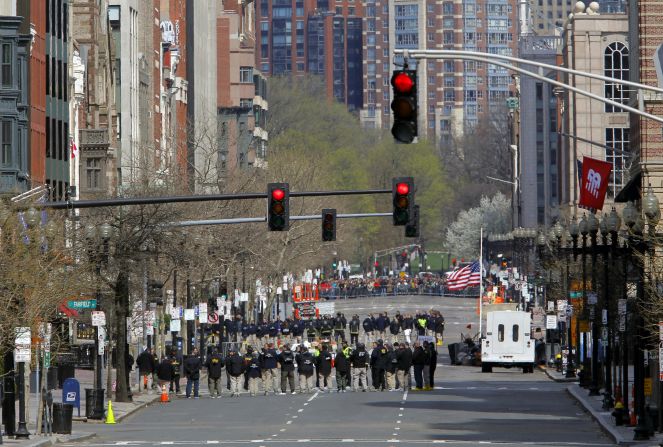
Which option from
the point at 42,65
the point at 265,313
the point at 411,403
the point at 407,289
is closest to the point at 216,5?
the point at 407,289

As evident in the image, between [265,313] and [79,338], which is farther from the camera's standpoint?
[265,313]

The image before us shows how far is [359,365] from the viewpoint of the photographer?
66062 mm

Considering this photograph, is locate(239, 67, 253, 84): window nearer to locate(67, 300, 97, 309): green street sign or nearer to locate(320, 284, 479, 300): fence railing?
locate(320, 284, 479, 300): fence railing

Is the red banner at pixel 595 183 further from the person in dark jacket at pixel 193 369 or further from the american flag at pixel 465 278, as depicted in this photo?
the american flag at pixel 465 278

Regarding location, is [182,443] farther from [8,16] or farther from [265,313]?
[265,313]

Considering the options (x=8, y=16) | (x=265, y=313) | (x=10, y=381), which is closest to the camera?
Answer: (x=10, y=381)

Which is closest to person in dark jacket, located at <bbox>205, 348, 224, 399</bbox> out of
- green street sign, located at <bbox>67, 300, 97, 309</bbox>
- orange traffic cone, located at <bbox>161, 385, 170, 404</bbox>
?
orange traffic cone, located at <bbox>161, 385, 170, 404</bbox>

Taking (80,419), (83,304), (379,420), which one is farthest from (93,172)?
(379,420)

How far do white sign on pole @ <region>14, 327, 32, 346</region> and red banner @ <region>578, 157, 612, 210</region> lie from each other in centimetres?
2220

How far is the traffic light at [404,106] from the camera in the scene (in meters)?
25.1

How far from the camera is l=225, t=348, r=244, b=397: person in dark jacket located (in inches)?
2571

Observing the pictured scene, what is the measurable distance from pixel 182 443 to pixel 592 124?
8346 centimetres

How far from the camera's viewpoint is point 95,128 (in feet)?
331

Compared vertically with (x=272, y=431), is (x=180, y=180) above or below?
above
